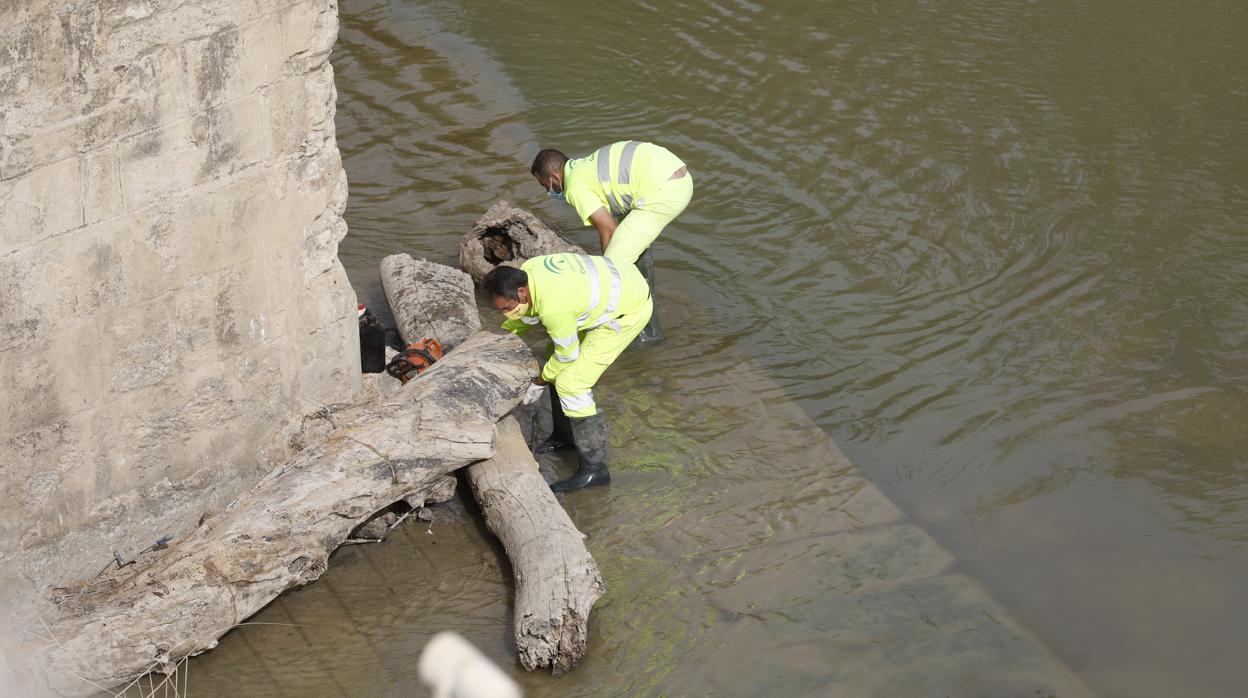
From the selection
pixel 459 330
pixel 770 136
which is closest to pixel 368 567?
pixel 459 330

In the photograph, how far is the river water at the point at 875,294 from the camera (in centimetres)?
623

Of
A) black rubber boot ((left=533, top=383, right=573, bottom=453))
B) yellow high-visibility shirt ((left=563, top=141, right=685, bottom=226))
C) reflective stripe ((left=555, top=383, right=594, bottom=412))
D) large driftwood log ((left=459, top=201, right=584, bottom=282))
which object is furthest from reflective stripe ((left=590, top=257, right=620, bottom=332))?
large driftwood log ((left=459, top=201, right=584, bottom=282))

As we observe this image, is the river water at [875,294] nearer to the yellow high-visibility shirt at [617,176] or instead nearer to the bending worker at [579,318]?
the bending worker at [579,318]

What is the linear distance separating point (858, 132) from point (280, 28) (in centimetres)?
624

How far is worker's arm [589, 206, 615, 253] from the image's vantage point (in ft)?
26.8

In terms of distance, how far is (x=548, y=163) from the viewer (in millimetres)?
8156

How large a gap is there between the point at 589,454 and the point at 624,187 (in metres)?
1.92

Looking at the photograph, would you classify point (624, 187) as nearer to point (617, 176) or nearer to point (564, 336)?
point (617, 176)

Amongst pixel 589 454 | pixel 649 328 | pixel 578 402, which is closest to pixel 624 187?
pixel 649 328

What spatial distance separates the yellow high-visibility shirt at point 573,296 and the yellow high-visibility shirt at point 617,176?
1.07 meters

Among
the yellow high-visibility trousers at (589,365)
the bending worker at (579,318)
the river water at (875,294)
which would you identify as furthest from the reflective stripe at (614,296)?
the river water at (875,294)

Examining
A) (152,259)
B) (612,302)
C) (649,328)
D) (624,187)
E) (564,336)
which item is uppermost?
(152,259)

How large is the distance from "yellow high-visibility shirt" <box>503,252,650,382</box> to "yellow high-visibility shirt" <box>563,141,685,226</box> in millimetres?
1071

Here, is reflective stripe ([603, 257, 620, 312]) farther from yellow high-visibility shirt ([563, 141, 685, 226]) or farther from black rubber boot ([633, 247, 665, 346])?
black rubber boot ([633, 247, 665, 346])
